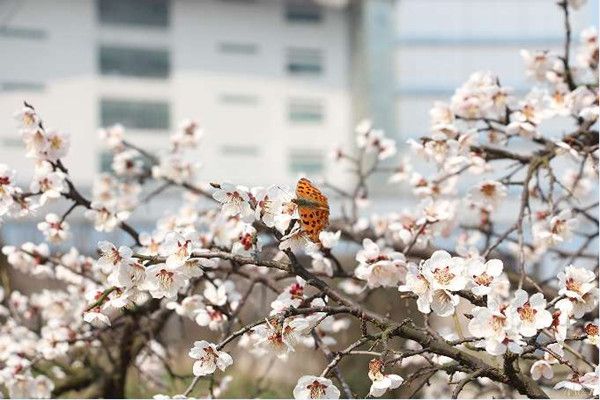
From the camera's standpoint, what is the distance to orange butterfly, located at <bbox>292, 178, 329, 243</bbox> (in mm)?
974

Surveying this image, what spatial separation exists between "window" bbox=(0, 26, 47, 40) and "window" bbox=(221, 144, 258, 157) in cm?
385

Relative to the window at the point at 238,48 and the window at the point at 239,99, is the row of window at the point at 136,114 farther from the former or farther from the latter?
the window at the point at 238,48

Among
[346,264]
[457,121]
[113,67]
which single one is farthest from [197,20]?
[457,121]

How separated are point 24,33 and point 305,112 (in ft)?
17.5

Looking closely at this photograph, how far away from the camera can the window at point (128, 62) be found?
1580 centimetres

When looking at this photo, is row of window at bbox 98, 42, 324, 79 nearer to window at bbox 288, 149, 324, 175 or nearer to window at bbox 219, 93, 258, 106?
window at bbox 219, 93, 258, 106

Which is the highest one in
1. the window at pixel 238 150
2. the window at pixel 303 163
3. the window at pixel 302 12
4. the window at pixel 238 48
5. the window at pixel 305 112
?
the window at pixel 302 12

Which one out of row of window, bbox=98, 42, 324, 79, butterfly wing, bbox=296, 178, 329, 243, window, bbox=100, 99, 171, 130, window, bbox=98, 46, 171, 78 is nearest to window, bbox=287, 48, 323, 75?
row of window, bbox=98, 42, 324, 79

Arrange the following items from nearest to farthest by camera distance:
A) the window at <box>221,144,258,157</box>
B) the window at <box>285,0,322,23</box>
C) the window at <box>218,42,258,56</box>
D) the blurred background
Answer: the blurred background, the window at <box>221,144,258,157</box>, the window at <box>218,42,258,56</box>, the window at <box>285,0,322,23</box>

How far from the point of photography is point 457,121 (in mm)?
1623

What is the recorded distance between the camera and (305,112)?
16859 millimetres

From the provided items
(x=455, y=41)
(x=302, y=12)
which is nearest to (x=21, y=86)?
(x=302, y=12)

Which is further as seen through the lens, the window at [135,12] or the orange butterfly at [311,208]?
the window at [135,12]

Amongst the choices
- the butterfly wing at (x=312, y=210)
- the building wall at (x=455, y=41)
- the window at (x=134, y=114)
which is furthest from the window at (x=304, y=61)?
the butterfly wing at (x=312, y=210)
